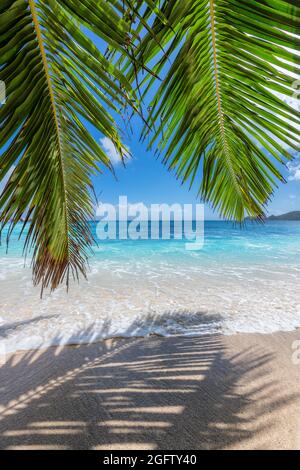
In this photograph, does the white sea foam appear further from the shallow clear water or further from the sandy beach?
the sandy beach

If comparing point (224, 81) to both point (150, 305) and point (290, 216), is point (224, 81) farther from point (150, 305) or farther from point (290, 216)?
point (290, 216)

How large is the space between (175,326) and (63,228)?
3426 mm

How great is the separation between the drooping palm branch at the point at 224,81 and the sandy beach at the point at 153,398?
5.82ft

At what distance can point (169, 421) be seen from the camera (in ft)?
7.20

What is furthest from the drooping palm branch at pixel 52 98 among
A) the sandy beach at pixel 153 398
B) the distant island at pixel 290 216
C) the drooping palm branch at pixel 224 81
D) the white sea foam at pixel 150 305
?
the distant island at pixel 290 216

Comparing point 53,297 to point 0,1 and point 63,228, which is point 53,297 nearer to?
point 63,228

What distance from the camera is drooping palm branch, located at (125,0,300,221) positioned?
Result: 75cm

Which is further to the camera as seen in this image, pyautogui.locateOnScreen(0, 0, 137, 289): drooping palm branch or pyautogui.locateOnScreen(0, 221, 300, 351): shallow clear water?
pyautogui.locateOnScreen(0, 221, 300, 351): shallow clear water

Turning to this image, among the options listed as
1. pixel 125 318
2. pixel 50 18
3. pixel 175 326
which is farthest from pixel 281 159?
pixel 125 318

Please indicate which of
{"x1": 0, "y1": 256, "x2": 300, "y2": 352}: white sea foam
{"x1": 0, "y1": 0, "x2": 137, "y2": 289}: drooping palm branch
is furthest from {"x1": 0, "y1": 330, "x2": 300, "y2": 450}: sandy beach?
{"x1": 0, "y1": 0, "x2": 137, "y2": 289}: drooping palm branch

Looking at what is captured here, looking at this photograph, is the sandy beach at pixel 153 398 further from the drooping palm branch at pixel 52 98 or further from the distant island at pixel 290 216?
the distant island at pixel 290 216

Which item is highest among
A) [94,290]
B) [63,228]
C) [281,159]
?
[281,159]

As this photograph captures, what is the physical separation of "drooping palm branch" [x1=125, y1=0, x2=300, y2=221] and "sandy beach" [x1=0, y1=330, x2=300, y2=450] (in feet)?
5.82
